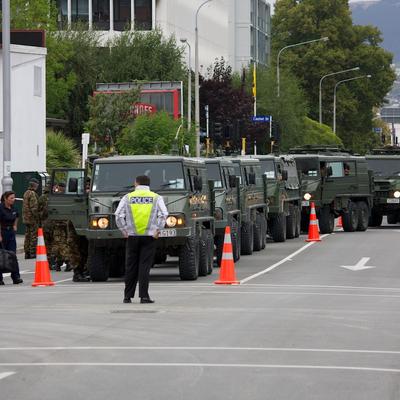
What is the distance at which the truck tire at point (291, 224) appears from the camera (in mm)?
42188

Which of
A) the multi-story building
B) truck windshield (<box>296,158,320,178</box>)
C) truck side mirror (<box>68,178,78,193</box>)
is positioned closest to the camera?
truck side mirror (<box>68,178,78,193</box>)

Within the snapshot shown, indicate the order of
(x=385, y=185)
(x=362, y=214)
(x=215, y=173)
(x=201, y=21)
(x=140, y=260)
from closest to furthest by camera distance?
(x=140, y=260) < (x=215, y=173) < (x=362, y=214) < (x=385, y=185) < (x=201, y=21)

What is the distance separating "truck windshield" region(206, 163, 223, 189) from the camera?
31.3 meters

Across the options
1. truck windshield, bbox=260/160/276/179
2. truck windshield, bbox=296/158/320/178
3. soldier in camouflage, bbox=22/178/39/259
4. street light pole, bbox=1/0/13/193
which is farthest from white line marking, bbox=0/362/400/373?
truck windshield, bbox=296/158/320/178

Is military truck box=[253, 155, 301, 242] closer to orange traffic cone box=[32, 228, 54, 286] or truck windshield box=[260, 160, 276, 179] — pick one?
truck windshield box=[260, 160, 276, 179]

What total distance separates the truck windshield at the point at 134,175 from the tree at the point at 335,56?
90.4 meters

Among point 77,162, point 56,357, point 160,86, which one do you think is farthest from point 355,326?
point 160,86

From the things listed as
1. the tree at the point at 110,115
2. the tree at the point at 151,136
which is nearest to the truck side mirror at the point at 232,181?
the tree at the point at 151,136

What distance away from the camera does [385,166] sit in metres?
50.6

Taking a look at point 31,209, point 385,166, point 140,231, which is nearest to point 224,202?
point 31,209

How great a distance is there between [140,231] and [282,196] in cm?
2026

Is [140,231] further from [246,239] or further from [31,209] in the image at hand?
[246,239]

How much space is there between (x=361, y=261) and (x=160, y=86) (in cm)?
3767

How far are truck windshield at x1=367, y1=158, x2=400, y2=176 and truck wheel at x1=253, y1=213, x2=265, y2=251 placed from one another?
14.4 meters
